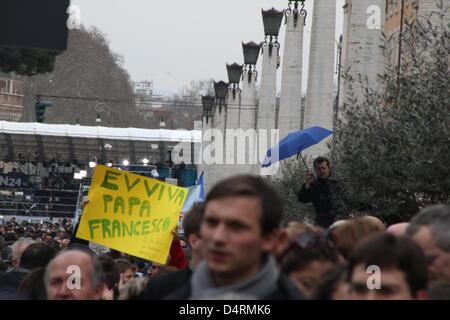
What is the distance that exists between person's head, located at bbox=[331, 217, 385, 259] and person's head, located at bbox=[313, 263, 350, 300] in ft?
4.23

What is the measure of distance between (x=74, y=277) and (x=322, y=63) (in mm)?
21264

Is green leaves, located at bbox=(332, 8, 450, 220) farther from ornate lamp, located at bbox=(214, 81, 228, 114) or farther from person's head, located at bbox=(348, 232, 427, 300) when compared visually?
ornate lamp, located at bbox=(214, 81, 228, 114)

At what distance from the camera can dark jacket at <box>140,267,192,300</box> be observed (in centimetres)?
637

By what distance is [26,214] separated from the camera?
5347 cm

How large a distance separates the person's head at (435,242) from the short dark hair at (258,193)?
152cm

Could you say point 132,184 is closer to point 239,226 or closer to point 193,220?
point 193,220

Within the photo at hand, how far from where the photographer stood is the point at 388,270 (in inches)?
171

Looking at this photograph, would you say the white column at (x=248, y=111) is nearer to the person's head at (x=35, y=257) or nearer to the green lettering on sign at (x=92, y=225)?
the green lettering on sign at (x=92, y=225)

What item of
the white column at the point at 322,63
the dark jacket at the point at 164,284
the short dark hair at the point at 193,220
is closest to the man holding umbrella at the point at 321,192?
the short dark hair at the point at 193,220

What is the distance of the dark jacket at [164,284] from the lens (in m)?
6.37

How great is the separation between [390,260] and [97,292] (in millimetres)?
2130

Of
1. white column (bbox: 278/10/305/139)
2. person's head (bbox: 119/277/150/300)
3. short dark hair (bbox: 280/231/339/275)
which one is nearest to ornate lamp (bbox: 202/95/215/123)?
white column (bbox: 278/10/305/139)
